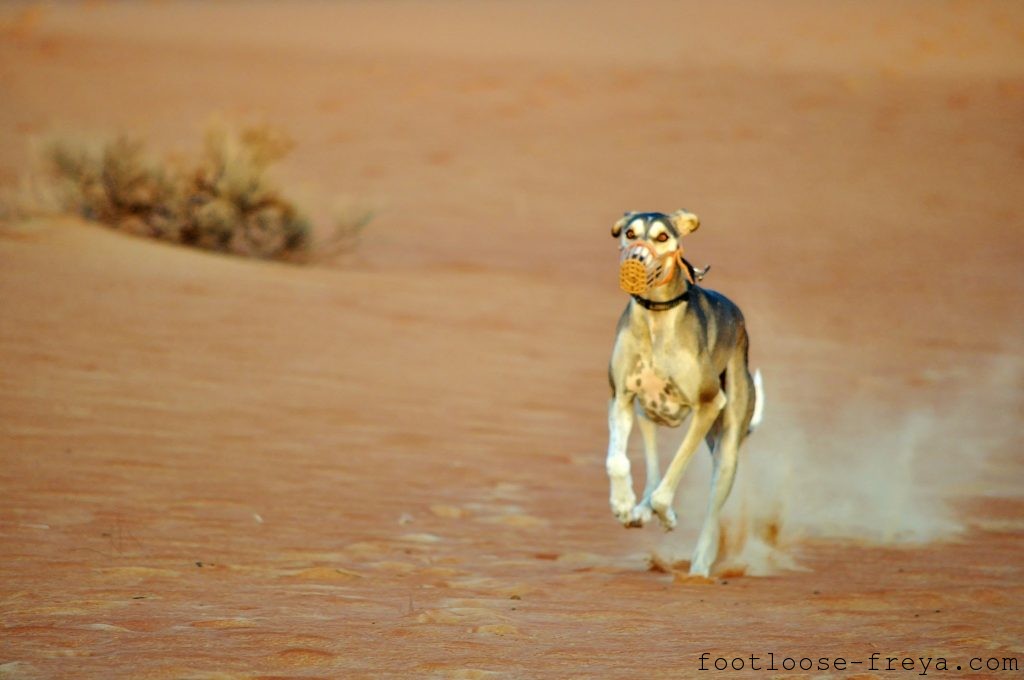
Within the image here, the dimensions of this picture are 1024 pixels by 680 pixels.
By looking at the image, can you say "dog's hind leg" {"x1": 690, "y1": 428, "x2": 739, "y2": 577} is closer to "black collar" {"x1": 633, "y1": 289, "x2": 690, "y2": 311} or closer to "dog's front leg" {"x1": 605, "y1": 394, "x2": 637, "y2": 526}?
"dog's front leg" {"x1": 605, "y1": 394, "x2": 637, "y2": 526}

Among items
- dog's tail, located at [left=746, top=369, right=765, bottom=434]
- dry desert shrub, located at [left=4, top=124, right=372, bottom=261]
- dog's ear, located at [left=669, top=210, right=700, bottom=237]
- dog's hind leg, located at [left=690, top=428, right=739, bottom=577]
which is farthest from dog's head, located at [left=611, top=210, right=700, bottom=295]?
dry desert shrub, located at [left=4, top=124, right=372, bottom=261]

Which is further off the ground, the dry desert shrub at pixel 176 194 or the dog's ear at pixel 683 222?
the dry desert shrub at pixel 176 194

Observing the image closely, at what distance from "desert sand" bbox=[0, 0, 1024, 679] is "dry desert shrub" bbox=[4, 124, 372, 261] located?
1.20m

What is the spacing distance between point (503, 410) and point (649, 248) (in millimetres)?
5492

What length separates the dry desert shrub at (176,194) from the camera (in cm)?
1664

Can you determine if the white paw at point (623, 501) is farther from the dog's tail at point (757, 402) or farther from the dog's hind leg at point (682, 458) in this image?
the dog's tail at point (757, 402)

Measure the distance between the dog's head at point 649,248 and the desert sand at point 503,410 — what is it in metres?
1.47

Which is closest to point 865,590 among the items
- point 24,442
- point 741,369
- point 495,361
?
point 741,369

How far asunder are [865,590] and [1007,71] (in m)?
33.5

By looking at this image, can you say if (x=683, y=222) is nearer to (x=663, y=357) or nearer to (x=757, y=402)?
(x=663, y=357)

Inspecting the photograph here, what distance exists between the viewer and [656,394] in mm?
6504

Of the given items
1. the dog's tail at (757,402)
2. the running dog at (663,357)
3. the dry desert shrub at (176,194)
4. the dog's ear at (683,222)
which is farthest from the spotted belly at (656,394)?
the dry desert shrub at (176,194)

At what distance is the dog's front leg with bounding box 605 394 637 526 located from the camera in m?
6.34

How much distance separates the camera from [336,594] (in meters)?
6.08
